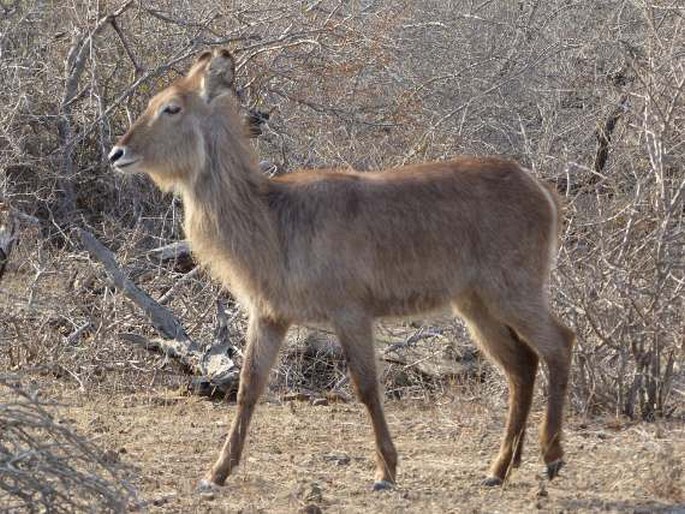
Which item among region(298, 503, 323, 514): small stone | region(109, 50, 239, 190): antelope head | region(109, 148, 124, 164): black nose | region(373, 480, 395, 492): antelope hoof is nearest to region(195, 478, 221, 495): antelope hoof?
region(298, 503, 323, 514): small stone

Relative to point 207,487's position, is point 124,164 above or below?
above

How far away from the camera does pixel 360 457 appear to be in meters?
7.20

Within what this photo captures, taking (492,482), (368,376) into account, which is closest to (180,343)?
(368,376)

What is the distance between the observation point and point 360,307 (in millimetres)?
6613

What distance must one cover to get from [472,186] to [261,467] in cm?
186

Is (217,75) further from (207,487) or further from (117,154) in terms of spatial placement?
(207,487)

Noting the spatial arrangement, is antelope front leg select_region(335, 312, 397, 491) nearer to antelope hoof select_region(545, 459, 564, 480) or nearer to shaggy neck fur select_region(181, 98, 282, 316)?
shaggy neck fur select_region(181, 98, 282, 316)

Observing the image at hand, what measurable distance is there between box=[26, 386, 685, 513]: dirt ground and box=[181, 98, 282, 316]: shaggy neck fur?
95 centimetres

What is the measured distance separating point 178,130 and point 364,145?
13.2 ft

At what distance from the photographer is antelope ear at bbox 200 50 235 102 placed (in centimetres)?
694

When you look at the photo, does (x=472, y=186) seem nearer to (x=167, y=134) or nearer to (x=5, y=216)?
(x=167, y=134)

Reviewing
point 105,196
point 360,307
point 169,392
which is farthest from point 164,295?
point 360,307

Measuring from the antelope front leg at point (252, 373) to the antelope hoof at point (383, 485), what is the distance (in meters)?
0.71

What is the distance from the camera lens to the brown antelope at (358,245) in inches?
261
